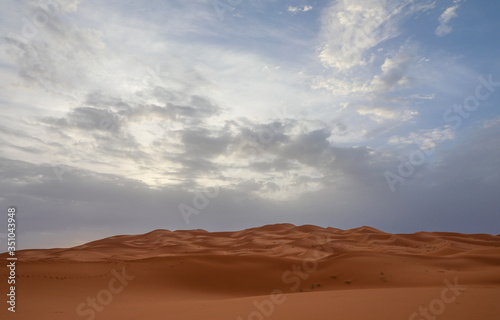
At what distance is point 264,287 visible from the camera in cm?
1167

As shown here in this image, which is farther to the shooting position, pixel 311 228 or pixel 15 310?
pixel 311 228

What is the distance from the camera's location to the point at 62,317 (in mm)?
6859

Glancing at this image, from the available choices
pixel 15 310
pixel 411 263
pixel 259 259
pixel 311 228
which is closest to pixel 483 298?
pixel 411 263

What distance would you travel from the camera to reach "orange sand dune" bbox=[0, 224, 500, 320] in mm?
6145

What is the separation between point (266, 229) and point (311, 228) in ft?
16.1

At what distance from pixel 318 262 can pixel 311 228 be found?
19423mm

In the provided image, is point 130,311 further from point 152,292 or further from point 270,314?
point 270,314

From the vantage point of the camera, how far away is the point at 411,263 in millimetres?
12672

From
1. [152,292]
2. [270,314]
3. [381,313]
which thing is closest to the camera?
[381,313]

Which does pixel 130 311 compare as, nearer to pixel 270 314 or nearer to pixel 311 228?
pixel 270 314

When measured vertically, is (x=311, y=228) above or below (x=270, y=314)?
above

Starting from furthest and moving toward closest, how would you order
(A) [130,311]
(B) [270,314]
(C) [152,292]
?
1. (C) [152,292]
2. (A) [130,311]
3. (B) [270,314]

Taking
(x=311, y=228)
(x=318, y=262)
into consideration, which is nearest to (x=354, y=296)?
(x=318, y=262)

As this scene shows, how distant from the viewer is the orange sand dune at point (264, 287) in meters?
6.14
